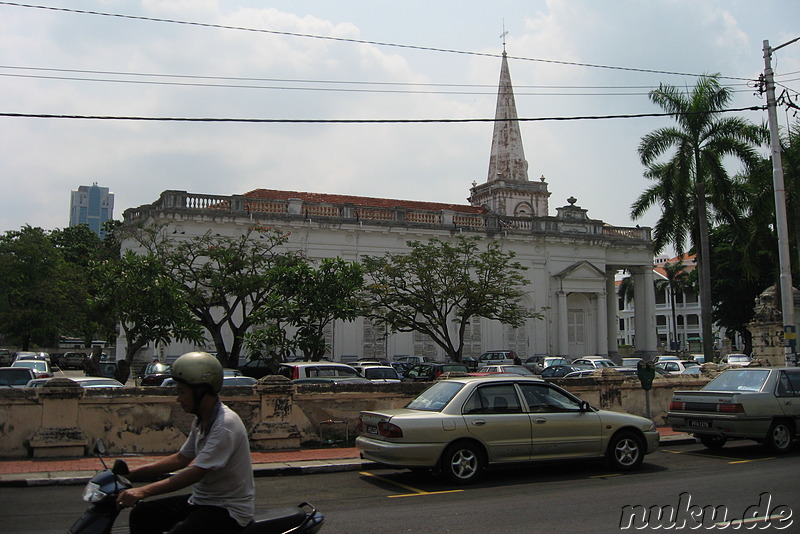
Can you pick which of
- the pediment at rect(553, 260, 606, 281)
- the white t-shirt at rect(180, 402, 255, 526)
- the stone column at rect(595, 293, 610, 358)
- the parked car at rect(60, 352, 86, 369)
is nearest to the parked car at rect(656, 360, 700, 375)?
the pediment at rect(553, 260, 606, 281)

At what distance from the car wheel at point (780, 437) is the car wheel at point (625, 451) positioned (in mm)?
3152

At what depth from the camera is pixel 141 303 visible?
2298 centimetres

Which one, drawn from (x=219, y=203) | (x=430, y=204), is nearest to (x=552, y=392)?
(x=219, y=203)

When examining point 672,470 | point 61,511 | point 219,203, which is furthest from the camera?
point 219,203

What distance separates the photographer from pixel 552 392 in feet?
37.2

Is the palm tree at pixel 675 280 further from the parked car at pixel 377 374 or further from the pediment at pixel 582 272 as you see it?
the parked car at pixel 377 374

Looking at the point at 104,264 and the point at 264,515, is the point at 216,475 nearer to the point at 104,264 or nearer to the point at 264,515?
the point at 264,515

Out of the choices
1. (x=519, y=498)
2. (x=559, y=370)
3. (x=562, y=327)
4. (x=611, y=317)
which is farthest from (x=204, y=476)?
(x=611, y=317)

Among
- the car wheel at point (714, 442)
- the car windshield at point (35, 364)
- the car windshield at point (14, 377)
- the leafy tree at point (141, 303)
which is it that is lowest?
the car wheel at point (714, 442)

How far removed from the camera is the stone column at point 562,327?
155 feet

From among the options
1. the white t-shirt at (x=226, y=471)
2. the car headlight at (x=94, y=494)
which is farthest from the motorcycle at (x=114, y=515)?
the white t-shirt at (x=226, y=471)

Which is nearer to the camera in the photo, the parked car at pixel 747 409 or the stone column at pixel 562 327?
the parked car at pixel 747 409

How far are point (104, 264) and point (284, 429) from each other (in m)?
13.9

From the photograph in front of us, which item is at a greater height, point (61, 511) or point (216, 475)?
point (216, 475)
